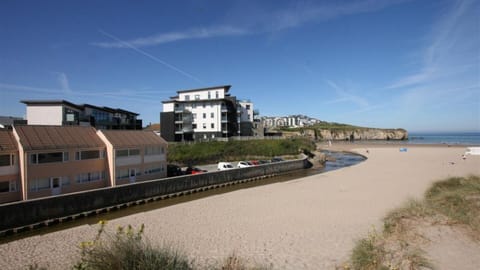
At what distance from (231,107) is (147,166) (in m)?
32.3

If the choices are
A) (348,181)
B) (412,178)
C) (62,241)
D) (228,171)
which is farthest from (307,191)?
(62,241)

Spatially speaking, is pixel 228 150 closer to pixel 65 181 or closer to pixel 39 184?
pixel 65 181

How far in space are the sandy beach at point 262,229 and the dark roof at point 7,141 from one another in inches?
313

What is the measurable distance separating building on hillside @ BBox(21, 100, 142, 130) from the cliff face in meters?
108

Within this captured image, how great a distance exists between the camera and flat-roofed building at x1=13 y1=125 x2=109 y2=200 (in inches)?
706

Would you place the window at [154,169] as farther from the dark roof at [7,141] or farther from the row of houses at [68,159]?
the dark roof at [7,141]

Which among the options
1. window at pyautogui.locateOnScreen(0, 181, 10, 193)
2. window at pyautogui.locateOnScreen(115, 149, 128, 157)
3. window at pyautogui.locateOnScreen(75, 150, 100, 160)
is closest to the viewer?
window at pyautogui.locateOnScreen(0, 181, 10, 193)

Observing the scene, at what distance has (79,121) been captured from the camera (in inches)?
1516

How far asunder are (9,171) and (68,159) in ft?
11.8

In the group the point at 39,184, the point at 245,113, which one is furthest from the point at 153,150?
the point at 245,113

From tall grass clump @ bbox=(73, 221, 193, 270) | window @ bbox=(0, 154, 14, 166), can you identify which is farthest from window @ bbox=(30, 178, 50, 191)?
tall grass clump @ bbox=(73, 221, 193, 270)

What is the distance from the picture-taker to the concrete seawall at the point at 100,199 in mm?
15586

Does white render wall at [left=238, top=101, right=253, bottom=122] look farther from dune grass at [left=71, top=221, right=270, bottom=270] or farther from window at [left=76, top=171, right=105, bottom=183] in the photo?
dune grass at [left=71, top=221, right=270, bottom=270]

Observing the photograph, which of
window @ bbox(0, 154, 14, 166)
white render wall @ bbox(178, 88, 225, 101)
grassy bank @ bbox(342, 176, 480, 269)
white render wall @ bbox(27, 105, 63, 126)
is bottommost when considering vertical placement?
grassy bank @ bbox(342, 176, 480, 269)
